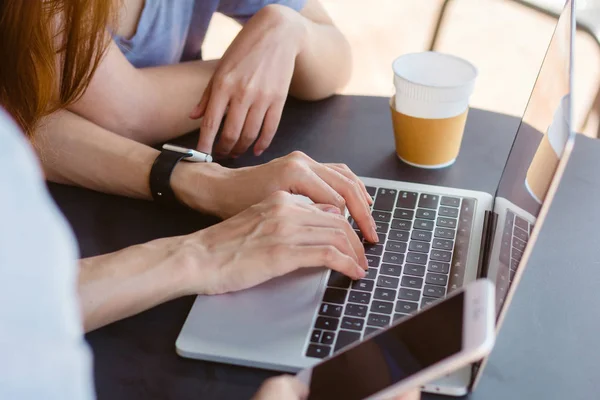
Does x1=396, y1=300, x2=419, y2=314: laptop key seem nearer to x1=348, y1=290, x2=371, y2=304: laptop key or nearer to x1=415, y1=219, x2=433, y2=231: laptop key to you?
x1=348, y1=290, x2=371, y2=304: laptop key

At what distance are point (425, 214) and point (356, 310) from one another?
0.22 meters

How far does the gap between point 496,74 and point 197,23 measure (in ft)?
5.34

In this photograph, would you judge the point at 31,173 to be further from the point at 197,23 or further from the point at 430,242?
the point at 197,23

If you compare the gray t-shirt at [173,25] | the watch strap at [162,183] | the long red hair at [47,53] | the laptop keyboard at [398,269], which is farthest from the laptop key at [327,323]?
the gray t-shirt at [173,25]

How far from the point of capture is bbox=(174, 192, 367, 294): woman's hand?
33.0 inches

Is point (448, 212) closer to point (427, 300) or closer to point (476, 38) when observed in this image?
point (427, 300)

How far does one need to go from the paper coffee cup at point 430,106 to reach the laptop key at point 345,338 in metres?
0.37

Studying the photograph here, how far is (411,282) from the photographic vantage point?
Result: 2.82ft

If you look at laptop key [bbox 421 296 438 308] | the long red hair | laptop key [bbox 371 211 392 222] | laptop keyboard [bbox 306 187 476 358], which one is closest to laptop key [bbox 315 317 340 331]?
laptop keyboard [bbox 306 187 476 358]

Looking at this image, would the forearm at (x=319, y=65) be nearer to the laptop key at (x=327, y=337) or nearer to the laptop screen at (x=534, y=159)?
the laptop screen at (x=534, y=159)

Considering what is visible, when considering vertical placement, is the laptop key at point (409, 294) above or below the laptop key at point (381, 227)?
above

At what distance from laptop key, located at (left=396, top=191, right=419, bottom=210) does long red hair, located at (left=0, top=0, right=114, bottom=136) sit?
1.46ft

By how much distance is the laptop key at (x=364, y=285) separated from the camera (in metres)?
0.85

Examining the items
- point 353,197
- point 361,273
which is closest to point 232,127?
point 353,197
